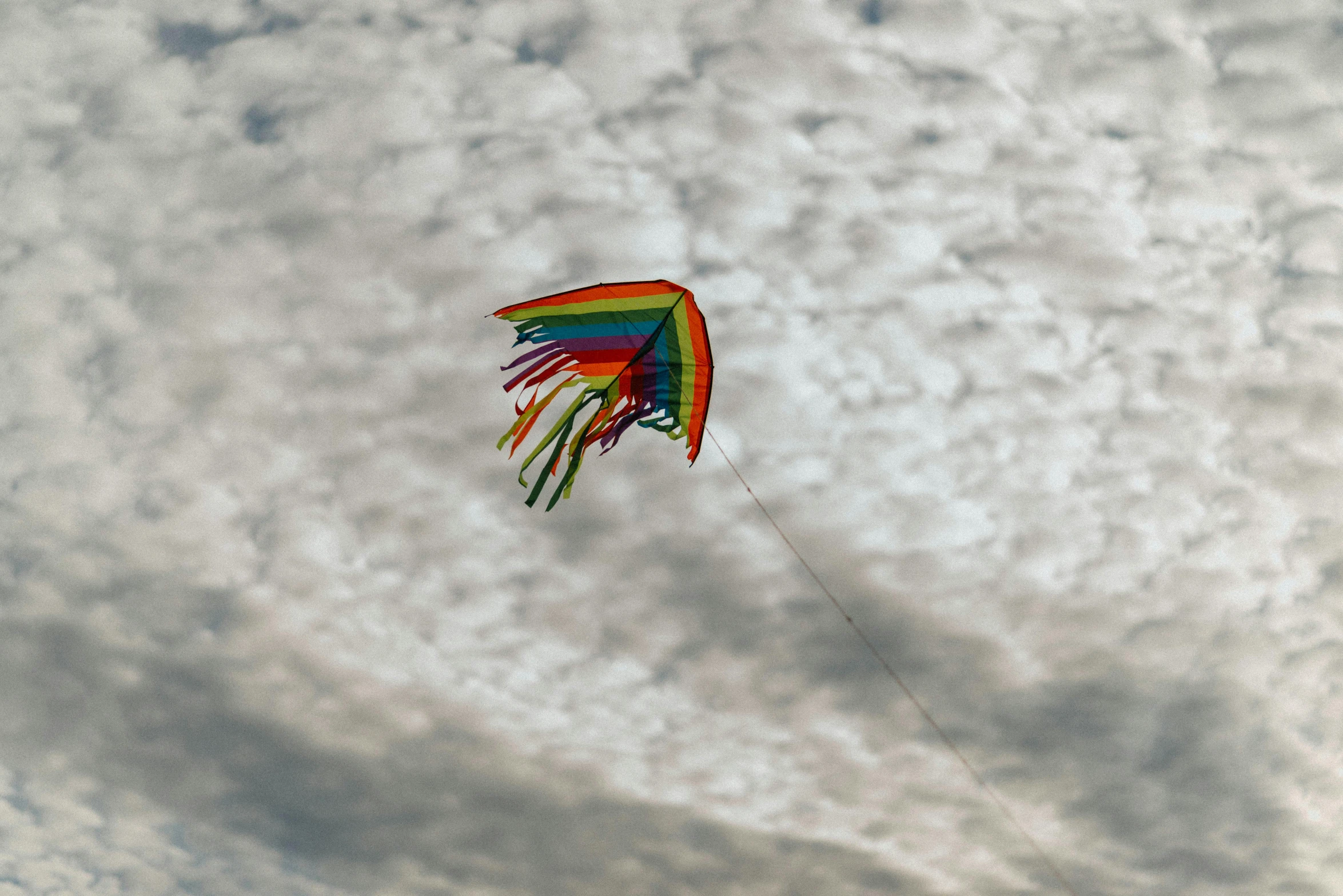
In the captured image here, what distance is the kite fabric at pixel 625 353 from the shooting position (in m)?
16.5

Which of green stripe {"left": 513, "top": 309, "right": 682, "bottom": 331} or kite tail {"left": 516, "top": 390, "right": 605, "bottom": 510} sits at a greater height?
green stripe {"left": 513, "top": 309, "right": 682, "bottom": 331}

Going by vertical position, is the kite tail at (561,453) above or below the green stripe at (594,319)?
below

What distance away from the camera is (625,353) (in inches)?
668

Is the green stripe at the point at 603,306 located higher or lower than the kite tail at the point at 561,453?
higher

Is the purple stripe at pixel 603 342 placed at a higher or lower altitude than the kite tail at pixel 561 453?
higher

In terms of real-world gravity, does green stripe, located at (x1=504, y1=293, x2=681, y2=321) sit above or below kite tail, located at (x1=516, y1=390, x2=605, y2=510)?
above

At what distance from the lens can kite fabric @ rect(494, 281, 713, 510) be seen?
1645 centimetres

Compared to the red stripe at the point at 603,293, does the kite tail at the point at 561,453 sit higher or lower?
lower

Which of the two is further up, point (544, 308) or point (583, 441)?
point (544, 308)

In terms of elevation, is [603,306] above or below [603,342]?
above

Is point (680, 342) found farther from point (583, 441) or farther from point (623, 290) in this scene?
point (583, 441)

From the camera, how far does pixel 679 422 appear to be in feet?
55.5

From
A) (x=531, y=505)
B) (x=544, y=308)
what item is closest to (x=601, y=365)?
(x=544, y=308)

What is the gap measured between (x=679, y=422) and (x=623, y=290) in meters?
2.75
